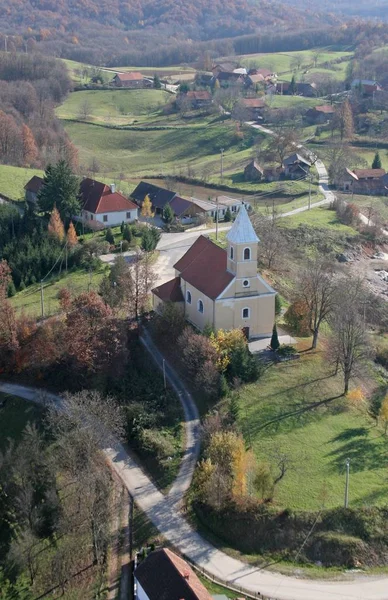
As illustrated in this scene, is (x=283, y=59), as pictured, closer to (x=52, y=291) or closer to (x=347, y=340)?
(x=52, y=291)

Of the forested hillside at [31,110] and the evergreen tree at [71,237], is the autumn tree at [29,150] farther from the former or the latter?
the evergreen tree at [71,237]

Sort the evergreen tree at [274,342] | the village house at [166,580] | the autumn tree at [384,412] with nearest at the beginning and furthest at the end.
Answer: the village house at [166,580] → the autumn tree at [384,412] → the evergreen tree at [274,342]

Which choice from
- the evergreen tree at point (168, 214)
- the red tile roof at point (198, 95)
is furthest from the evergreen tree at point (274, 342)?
the red tile roof at point (198, 95)

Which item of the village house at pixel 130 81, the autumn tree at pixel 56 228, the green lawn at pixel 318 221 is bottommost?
the green lawn at pixel 318 221

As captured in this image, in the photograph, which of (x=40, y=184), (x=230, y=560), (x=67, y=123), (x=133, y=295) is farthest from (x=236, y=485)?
(x=67, y=123)

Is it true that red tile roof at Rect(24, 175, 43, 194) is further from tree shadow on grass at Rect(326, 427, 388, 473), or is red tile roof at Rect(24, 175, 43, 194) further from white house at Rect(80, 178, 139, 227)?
tree shadow on grass at Rect(326, 427, 388, 473)

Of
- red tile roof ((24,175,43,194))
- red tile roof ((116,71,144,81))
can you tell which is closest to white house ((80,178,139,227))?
red tile roof ((24,175,43,194))

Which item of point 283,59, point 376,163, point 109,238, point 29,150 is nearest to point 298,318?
point 109,238
